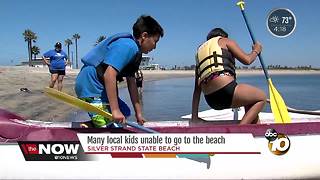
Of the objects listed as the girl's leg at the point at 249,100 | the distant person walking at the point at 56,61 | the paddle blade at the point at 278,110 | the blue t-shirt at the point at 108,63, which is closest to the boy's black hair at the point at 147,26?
the blue t-shirt at the point at 108,63

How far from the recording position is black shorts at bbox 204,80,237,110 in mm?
4008

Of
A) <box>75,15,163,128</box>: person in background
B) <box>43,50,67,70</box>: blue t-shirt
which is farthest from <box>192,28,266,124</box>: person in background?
<box>43,50,67,70</box>: blue t-shirt

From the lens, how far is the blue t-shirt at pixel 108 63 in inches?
136

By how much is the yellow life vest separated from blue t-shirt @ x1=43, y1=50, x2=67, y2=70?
26.7 feet

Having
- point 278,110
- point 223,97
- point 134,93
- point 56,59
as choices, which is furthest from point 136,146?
point 56,59

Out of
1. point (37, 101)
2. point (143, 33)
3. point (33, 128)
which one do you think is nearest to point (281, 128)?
point (143, 33)

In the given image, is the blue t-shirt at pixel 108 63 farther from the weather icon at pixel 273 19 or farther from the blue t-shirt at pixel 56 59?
the blue t-shirt at pixel 56 59

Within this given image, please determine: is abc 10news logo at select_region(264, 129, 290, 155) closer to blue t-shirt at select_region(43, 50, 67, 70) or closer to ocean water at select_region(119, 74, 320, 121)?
ocean water at select_region(119, 74, 320, 121)

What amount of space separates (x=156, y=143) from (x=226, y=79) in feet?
3.05

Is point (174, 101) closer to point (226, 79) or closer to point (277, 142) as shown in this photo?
point (226, 79)

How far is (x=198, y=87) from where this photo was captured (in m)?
4.50

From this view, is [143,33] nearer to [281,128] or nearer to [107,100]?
[107,100]

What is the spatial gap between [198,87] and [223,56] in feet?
1.89

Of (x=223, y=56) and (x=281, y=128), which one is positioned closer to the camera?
A: (x=281, y=128)
